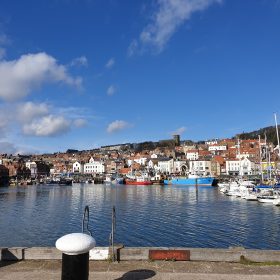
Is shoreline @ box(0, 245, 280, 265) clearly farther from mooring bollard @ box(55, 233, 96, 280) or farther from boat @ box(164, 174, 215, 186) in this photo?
boat @ box(164, 174, 215, 186)

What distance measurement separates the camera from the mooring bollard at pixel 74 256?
774 centimetres

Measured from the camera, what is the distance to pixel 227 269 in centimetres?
1034

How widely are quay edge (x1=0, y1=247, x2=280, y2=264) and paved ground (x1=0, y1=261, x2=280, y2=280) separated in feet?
1.01

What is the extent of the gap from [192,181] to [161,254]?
12727 cm

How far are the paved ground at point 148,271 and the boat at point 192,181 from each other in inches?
4612

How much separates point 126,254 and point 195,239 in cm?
1807

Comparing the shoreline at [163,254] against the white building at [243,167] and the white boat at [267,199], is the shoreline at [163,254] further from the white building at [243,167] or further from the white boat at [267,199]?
the white building at [243,167]

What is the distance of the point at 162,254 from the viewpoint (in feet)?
37.1

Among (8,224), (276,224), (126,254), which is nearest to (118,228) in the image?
(8,224)

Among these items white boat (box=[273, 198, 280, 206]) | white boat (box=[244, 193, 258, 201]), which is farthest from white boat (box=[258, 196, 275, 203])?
white boat (box=[244, 193, 258, 201])

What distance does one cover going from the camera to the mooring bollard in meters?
7.74

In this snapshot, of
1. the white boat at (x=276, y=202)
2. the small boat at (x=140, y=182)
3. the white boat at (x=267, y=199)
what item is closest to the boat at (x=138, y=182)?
the small boat at (x=140, y=182)

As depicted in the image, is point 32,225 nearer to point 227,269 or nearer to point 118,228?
point 118,228

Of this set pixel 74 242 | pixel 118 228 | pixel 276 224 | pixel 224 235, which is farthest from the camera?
pixel 276 224
